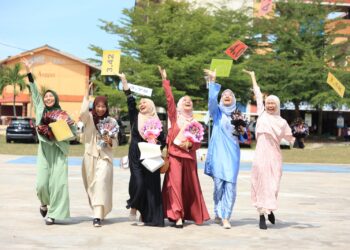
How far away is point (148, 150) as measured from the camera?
7.61 m

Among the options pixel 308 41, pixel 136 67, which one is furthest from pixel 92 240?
pixel 308 41

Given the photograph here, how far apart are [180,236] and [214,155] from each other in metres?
1.42

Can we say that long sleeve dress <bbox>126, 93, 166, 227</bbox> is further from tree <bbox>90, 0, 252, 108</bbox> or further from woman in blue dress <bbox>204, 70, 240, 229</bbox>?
tree <bbox>90, 0, 252, 108</bbox>

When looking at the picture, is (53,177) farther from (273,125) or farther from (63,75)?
(63,75)

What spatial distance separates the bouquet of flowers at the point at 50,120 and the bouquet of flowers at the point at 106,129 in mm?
449

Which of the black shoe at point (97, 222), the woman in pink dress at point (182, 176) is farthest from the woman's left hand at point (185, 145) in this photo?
the black shoe at point (97, 222)

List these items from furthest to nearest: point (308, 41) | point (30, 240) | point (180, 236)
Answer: point (308, 41) < point (180, 236) < point (30, 240)

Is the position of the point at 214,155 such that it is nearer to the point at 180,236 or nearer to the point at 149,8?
the point at 180,236

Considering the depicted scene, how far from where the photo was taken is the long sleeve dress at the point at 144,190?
7723mm

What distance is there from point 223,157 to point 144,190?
3.83 ft

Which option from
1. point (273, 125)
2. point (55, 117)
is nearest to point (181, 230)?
point (273, 125)

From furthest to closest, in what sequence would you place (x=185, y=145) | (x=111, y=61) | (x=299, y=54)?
(x=299, y=54) → (x=111, y=61) → (x=185, y=145)

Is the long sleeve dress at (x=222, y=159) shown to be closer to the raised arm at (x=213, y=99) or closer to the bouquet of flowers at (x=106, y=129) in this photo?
the raised arm at (x=213, y=99)

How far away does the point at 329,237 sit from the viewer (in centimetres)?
721
